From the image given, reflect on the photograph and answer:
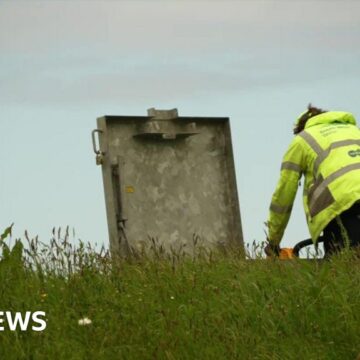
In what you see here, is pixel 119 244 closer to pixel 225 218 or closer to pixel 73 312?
pixel 225 218

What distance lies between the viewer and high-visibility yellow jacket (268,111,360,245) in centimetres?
1326

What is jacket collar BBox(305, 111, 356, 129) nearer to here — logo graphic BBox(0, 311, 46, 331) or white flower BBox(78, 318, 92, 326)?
logo graphic BBox(0, 311, 46, 331)

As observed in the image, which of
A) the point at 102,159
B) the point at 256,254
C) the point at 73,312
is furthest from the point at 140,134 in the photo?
the point at 73,312

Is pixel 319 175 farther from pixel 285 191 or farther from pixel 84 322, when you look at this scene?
pixel 84 322

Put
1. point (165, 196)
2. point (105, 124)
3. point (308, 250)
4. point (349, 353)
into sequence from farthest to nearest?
1. point (165, 196)
2. point (105, 124)
3. point (308, 250)
4. point (349, 353)

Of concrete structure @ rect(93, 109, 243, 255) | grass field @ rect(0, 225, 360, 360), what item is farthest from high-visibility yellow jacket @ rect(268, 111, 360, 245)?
concrete structure @ rect(93, 109, 243, 255)

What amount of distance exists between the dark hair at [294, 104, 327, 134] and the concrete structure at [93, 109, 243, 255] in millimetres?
2437

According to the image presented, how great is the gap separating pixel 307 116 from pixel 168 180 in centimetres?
304

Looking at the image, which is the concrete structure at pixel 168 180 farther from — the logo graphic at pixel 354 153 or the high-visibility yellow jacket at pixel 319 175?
the logo graphic at pixel 354 153

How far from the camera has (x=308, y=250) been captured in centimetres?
1126

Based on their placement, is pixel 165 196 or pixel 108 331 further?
pixel 165 196

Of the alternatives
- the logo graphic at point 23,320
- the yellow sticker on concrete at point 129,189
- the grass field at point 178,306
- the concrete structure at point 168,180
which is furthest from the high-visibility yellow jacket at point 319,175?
the logo graphic at point 23,320

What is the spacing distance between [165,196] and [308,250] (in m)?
5.52

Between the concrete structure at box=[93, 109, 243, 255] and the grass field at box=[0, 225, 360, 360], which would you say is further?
the concrete structure at box=[93, 109, 243, 255]
